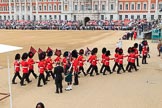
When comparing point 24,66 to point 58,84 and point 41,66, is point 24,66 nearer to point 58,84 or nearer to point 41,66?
point 41,66

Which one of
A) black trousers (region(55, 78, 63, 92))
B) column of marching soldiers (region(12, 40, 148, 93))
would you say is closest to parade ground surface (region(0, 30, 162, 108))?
black trousers (region(55, 78, 63, 92))

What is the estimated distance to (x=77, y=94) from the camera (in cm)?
1525

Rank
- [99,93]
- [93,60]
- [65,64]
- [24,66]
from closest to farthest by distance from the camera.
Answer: [99,93]
[24,66]
[65,64]
[93,60]

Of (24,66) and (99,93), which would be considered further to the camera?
(24,66)

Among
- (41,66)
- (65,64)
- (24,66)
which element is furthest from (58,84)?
(65,64)

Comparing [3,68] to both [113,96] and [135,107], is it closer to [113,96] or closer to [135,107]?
[113,96]

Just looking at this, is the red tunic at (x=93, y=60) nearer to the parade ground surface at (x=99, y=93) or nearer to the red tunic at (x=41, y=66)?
the parade ground surface at (x=99, y=93)

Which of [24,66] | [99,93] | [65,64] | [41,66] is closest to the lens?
[99,93]

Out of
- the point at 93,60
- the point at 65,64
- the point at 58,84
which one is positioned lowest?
the point at 58,84

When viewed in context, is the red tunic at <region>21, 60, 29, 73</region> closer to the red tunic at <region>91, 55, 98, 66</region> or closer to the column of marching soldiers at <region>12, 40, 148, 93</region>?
the column of marching soldiers at <region>12, 40, 148, 93</region>

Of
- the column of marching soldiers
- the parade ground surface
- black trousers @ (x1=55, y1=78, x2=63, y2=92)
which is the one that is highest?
the column of marching soldiers

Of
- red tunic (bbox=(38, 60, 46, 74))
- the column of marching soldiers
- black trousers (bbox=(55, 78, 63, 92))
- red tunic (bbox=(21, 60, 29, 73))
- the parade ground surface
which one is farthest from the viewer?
red tunic (bbox=(21, 60, 29, 73))

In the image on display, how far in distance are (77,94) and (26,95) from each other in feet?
7.51

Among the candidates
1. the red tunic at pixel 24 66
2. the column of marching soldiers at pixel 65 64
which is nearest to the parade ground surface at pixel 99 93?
the column of marching soldiers at pixel 65 64
